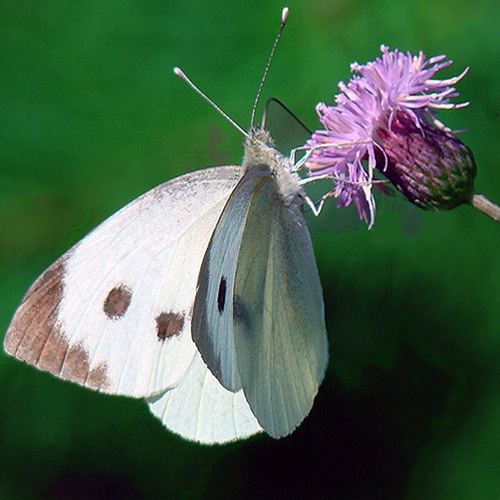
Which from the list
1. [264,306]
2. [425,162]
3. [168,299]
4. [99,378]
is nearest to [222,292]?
[264,306]

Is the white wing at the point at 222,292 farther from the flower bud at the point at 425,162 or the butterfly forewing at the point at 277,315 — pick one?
the flower bud at the point at 425,162

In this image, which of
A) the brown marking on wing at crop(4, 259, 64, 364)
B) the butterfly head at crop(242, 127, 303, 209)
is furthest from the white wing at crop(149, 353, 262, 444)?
the butterfly head at crop(242, 127, 303, 209)

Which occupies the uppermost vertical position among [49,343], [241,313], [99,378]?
[49,343]

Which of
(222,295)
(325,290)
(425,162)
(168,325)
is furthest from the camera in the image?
(325,290)

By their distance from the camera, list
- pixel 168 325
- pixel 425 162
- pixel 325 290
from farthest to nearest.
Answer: pixel 325 290
pixel 168 325
pixel 425 162

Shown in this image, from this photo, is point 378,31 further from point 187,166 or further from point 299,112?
point 187,166

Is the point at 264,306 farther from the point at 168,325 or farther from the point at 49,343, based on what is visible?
→ the point at 49,343
